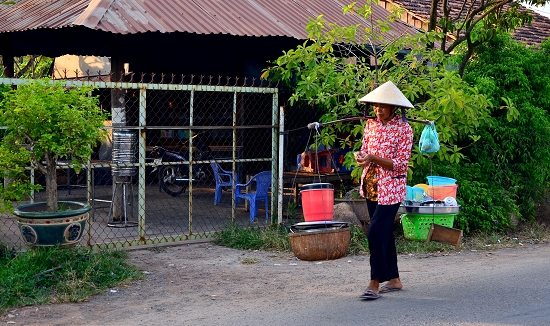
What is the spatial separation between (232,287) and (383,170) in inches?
76.7

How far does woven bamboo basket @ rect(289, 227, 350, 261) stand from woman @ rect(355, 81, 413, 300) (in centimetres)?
139

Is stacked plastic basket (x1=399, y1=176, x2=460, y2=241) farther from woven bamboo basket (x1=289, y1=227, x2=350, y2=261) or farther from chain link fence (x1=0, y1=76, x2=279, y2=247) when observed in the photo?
chain link fence (x1=0, y1=76, x2=279, y2=247)

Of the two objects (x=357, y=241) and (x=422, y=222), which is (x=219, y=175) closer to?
(x=357, y=241)

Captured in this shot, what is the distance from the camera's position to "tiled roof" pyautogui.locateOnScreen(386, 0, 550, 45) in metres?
17.8

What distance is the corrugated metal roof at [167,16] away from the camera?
30.9 feet

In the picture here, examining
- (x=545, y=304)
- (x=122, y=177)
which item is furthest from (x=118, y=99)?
(x=545, y=304)

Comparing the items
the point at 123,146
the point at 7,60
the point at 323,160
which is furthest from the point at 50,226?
the point at 7,60

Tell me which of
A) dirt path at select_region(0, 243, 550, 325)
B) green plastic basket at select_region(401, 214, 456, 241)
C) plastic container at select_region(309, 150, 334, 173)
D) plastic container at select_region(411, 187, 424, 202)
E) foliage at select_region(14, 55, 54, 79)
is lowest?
dirt path at select_region(0, 243, 550, 325)

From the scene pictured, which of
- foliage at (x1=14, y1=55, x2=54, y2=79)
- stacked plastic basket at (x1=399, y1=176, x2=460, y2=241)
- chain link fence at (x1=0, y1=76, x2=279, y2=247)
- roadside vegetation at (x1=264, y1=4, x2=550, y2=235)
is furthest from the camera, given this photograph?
foliage at (x1=14, y1=55, x2=54, y2=79)

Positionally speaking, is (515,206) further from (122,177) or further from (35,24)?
(35,24)

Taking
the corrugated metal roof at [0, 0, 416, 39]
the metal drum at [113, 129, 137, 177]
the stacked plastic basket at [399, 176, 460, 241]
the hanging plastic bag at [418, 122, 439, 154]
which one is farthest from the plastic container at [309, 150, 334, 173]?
the hanging plastic bag at [418, 122, 439, 154]

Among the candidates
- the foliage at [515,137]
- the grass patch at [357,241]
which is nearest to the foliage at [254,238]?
the grass patch at [357,241]

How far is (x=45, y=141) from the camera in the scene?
21.7 feet

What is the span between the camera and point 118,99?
9.78 meters
